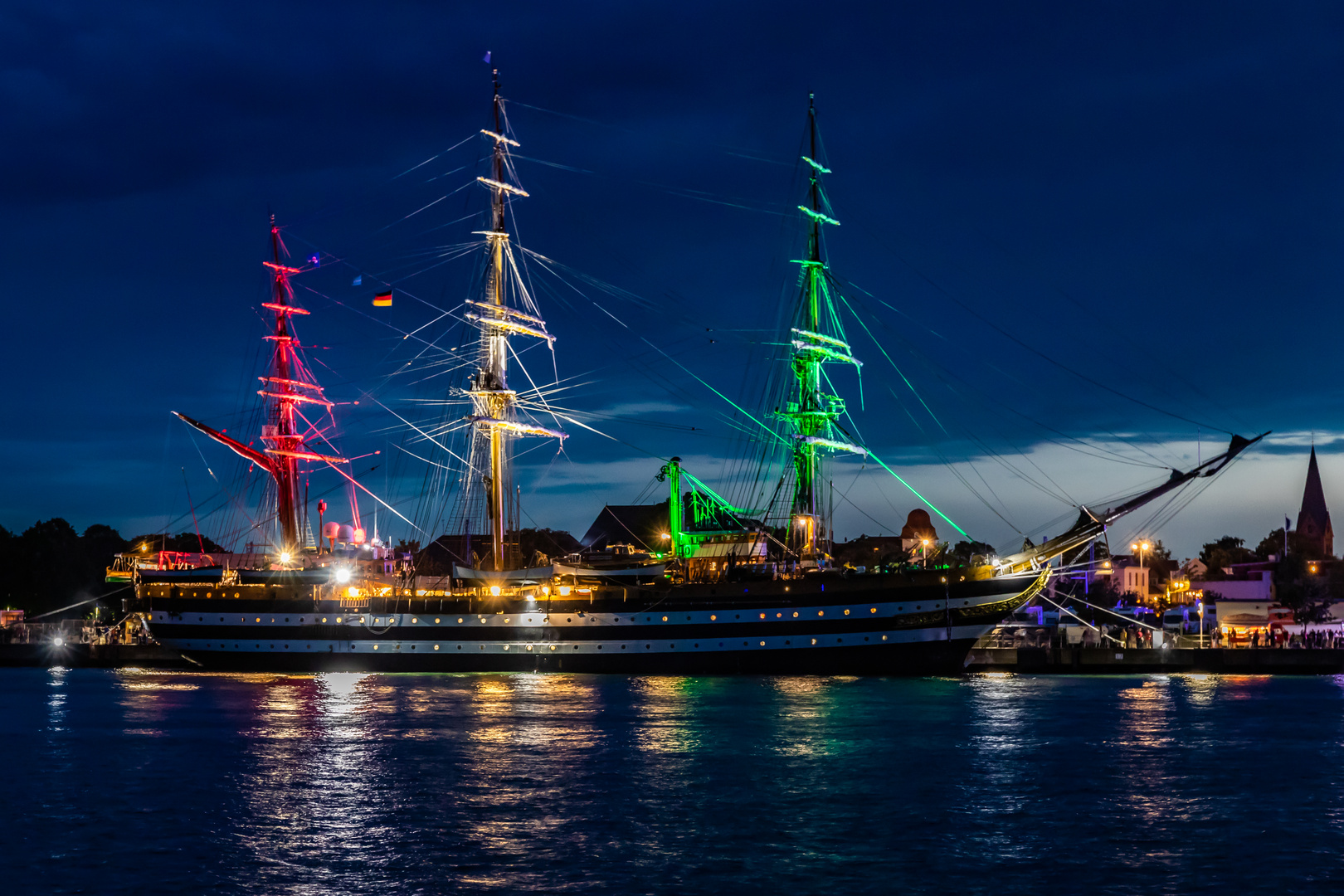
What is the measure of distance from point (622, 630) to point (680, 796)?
118 ft

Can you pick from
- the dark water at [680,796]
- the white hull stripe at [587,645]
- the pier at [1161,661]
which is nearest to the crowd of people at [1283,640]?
the pier at [1161,661]

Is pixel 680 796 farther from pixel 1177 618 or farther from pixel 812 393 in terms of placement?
pixel 1177 618

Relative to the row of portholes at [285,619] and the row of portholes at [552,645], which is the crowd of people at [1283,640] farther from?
the row of portholes at [285,619]

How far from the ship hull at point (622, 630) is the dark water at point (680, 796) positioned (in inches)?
355

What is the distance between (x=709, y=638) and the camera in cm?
6412

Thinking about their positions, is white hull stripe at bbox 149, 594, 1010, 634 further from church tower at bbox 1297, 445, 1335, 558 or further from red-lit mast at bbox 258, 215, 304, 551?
church tower at bbox 1297, 445, 1335, 558

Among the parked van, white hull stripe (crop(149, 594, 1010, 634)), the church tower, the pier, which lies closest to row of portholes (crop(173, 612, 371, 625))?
white hull stripe (crop(149, 594, 1010, 634))

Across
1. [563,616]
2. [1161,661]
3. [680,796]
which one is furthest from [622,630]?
[680,796]

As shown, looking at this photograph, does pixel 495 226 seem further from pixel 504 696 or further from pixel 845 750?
pixel 845 750

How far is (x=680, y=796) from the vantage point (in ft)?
99.9

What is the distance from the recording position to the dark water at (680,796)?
22984 mm

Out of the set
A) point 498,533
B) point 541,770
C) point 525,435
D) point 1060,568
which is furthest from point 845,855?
point 525,435

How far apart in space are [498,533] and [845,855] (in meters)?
53.4

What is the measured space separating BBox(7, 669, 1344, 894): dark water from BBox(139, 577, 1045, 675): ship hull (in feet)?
29.6
